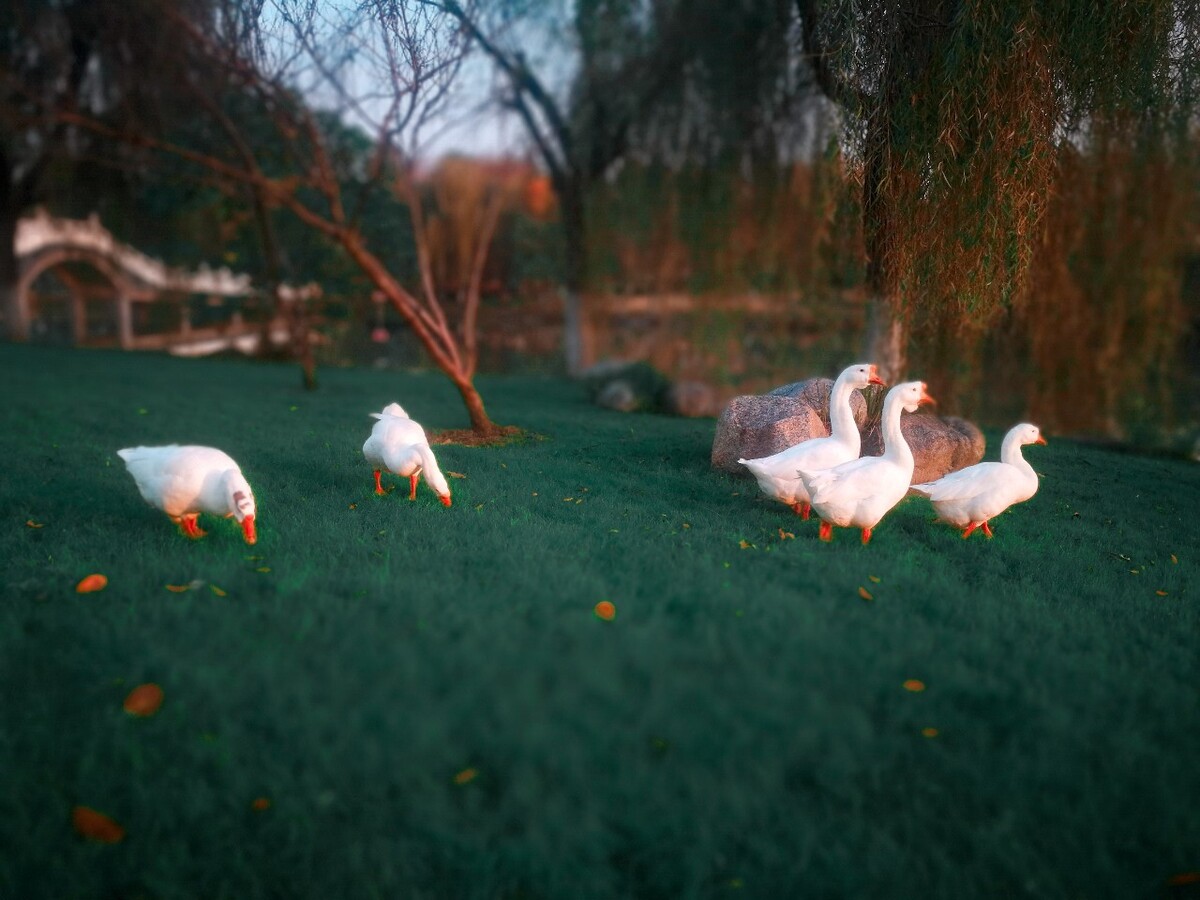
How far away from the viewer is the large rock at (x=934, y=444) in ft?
19.2

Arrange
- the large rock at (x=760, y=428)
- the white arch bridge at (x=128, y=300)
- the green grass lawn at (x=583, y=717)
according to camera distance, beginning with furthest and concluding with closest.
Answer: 1. the white arch bridge at (x=128, y=300)
2. the large rock at (x=760, y=428)
3. the green grass lawn at (x=583, y=717)

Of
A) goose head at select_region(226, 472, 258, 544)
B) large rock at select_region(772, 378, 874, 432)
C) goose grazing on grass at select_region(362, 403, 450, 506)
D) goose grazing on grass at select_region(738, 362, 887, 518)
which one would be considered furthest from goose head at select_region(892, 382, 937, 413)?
goose head at select_region(226, 472, 258, 544)

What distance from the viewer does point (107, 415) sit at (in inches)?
315

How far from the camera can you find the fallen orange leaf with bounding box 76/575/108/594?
313cm

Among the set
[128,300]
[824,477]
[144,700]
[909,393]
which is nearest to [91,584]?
[144,700]

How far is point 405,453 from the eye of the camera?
4547mm

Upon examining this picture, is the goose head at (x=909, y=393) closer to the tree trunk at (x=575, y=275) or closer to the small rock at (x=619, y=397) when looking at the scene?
the small rock at (x=619, y=397)

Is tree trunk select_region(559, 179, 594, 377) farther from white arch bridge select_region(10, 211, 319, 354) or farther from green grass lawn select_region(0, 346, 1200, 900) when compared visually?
green grass lawn select_region(0, 346, 1200, 900)

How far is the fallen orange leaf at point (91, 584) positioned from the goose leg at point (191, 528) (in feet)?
2.33

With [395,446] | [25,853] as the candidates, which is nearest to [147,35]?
[395,446]

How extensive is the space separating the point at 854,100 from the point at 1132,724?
4.04 metres

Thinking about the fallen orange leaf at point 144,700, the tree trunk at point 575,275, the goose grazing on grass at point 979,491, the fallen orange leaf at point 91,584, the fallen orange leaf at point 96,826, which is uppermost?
the tree trunk at point 575,275

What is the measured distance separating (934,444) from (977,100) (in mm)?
2405

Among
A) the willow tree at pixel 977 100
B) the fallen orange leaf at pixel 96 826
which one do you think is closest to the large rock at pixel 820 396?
the willow tree at pixel 977 100
